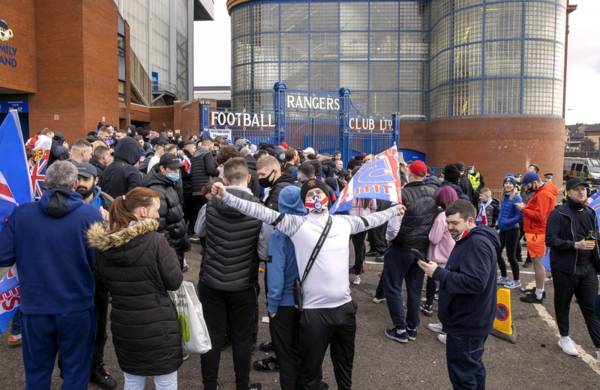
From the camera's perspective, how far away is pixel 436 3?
26109 mm

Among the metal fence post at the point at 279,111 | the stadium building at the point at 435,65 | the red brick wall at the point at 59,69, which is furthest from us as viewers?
the stadium building at the point at 435,65

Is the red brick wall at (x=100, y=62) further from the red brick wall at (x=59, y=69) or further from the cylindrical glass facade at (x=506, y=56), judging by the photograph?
the cylindrical glass facade at (x=506, y=56)

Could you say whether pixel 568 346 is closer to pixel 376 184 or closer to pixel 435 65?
pixel 376 184

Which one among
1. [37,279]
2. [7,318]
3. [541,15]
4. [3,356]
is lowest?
[3,356]

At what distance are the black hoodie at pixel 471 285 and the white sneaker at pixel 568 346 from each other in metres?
2.17

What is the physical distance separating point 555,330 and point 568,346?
24.6 inches

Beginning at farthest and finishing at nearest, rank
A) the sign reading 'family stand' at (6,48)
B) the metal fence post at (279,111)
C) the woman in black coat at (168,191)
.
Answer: the sign reading 'family stand' at (6,48)
the metal fence post at (279,111)
the woman in black coat at (168,191)

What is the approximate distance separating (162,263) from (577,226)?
4.27 m

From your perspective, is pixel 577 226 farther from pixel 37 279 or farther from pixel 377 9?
pixel 377 9

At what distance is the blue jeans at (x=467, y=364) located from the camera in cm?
331

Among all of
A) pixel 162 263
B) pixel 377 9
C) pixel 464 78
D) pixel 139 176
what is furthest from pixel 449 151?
pixel 162 263

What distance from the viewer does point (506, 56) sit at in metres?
22.5

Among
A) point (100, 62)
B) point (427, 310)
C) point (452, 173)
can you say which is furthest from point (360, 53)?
point (427, 310)

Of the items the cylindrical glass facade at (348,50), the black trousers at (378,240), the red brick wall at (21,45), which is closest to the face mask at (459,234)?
the black trousers at (378,240)
